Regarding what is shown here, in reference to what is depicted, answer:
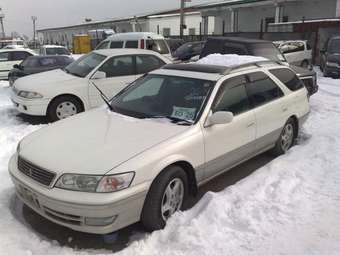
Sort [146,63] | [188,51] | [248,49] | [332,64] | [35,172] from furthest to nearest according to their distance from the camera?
1. [188,51]
2. [332,64]
3. [248,49]
4. [146,63]
5. [35,172]

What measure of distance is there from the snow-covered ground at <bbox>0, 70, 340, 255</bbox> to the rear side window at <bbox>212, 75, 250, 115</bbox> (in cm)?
89

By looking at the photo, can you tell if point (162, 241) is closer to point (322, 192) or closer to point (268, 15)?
point (322, 192)

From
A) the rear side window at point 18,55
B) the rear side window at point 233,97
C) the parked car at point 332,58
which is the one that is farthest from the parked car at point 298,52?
the rear side window at point 233,97

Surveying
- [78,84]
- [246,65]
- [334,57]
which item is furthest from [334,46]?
[246,65]

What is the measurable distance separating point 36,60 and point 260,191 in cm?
1071

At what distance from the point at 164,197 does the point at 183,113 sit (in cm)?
105

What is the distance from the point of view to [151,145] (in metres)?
3.92

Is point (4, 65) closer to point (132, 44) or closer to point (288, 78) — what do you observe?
point (132, 44)

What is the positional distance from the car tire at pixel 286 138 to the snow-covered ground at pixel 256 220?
329mm

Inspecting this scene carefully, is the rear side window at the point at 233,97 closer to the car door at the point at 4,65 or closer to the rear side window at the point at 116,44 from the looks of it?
the rear side window at the point at 116,44

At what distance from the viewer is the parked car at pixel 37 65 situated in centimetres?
1270

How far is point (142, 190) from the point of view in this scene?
3.65 meters

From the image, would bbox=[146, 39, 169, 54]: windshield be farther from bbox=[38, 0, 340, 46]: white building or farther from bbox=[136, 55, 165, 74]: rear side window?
bbox=[38, 0, 340, 46]: white building

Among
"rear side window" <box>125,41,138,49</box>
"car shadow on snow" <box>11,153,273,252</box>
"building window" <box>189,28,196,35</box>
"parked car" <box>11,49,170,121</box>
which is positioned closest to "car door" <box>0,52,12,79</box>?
"rear side window" <box>125,41,138,49</box>
